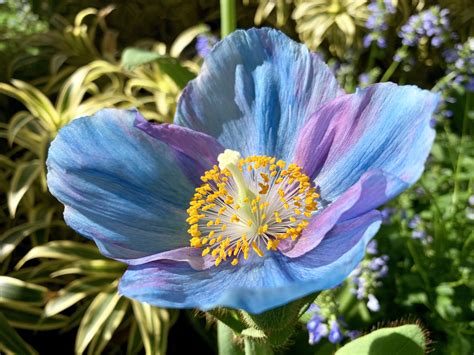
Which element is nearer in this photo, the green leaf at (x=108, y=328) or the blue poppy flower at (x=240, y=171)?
the blue poppy flower at (x=240, y=171)

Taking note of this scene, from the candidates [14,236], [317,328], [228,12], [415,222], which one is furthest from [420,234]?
[14,236]

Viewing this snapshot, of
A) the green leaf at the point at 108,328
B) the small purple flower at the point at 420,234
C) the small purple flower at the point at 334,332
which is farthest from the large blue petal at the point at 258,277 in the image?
the green leaf at the point at 108,328

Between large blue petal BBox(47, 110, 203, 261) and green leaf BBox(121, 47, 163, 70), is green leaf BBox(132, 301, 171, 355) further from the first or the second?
large blue petal BBox(47, 110, 203, 261)

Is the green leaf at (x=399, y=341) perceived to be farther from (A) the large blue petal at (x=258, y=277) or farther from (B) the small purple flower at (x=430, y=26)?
(B) the small purple flower at (x=430, y=26)

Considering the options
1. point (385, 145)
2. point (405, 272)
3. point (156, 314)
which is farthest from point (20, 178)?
point (385, 145)

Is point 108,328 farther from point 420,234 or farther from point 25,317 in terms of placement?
point 420,234
